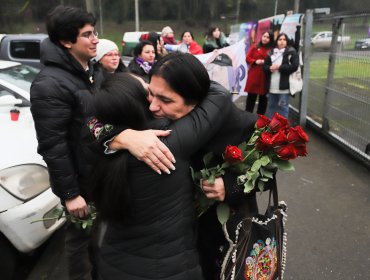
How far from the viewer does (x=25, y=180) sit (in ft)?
8.81

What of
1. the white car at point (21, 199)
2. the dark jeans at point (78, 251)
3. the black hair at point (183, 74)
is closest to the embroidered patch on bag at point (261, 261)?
the black hair at point (183, 74)

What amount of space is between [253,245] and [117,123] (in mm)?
753

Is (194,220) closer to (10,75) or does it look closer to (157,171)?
(157,171)

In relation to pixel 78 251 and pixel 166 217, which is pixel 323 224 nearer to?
pixel 78 251

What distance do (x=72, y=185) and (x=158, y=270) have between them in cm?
87

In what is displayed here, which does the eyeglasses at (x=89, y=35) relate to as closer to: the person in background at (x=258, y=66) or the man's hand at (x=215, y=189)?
the man's hand at (x=215, y=189)

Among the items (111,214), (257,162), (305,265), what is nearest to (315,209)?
(305,265)

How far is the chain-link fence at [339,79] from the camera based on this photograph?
454 centimetres

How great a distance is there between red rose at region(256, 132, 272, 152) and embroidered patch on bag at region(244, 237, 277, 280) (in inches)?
15.7

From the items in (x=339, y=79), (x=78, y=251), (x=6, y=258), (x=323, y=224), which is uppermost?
(x=339, y=79)

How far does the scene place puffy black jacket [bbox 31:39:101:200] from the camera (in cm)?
192

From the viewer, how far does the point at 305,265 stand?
113 inches

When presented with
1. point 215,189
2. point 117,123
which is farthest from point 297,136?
point 117,123

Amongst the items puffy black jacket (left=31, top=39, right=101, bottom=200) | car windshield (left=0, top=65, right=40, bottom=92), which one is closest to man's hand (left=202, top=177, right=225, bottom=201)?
puffy black jacket (left=31, top=39, right=101, bottom=200)
